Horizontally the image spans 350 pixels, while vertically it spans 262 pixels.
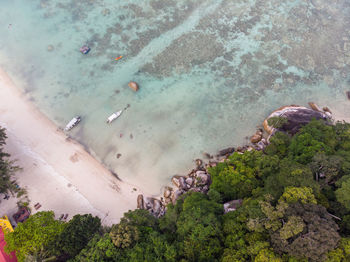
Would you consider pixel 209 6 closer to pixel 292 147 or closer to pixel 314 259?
pixel 292 147

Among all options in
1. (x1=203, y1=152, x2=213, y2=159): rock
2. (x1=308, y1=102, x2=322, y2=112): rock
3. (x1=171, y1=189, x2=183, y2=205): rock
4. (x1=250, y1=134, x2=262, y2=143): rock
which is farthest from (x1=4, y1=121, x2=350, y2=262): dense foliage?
(x1=308, y1=102, x2=322, y2=112): rock

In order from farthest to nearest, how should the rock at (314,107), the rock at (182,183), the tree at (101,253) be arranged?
the rock at (314,107), the rock at (182,183), the tree at (101,253)

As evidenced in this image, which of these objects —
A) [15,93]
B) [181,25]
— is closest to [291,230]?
[181,25]

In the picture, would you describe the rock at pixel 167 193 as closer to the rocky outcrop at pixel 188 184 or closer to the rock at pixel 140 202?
the rocky outcrop at pixel 188 184

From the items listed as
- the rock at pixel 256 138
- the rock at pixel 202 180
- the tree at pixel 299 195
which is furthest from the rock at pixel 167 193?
the tree at pixel 299 195

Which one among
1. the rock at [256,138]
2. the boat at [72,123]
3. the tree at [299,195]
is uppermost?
the boat at [72,123]

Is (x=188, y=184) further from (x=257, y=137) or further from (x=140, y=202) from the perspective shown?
(x=257, y=137)
